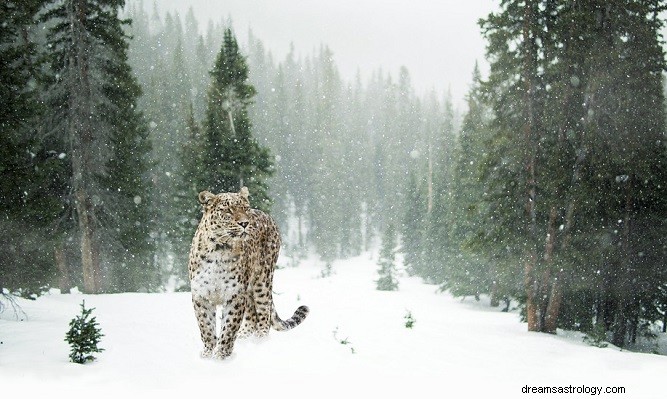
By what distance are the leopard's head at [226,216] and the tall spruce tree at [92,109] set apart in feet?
48.0

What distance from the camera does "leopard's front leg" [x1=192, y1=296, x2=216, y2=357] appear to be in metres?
6.63

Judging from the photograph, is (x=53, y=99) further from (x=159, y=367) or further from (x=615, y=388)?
(x=615, y=388)

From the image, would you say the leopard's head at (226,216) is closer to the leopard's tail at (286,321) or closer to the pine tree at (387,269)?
the leopard's tail at (286,321)

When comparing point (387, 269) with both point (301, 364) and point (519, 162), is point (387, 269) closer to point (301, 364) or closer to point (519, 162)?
point (519, 162)

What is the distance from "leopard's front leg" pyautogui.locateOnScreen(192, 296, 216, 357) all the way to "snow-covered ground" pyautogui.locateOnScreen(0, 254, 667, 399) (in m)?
0.29

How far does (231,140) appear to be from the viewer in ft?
78.7

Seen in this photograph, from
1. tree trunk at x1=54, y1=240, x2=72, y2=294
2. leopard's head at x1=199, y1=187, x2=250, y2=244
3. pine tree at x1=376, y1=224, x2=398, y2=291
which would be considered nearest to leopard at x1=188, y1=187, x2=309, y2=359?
leopard's head at x1=199, y1=187, x2=250, y2=244

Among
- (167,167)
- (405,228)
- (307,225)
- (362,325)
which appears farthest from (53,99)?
(307,225)

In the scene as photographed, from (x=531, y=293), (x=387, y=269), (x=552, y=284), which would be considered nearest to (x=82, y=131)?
(x=531, y=293)

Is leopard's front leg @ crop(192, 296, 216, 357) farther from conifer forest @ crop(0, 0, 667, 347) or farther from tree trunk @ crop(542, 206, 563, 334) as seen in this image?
tree trunk @ crop(542, 206, 563, 334)

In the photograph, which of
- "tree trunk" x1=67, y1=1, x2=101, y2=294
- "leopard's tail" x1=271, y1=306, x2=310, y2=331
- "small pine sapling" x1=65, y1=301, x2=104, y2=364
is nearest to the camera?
"small pine sapling" x1=65, y1=301, x2=104, y2=364

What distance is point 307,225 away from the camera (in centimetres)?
6994

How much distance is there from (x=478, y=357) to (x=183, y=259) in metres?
27.0

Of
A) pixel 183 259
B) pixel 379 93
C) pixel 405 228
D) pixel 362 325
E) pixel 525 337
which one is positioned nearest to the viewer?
pixel 362 325
